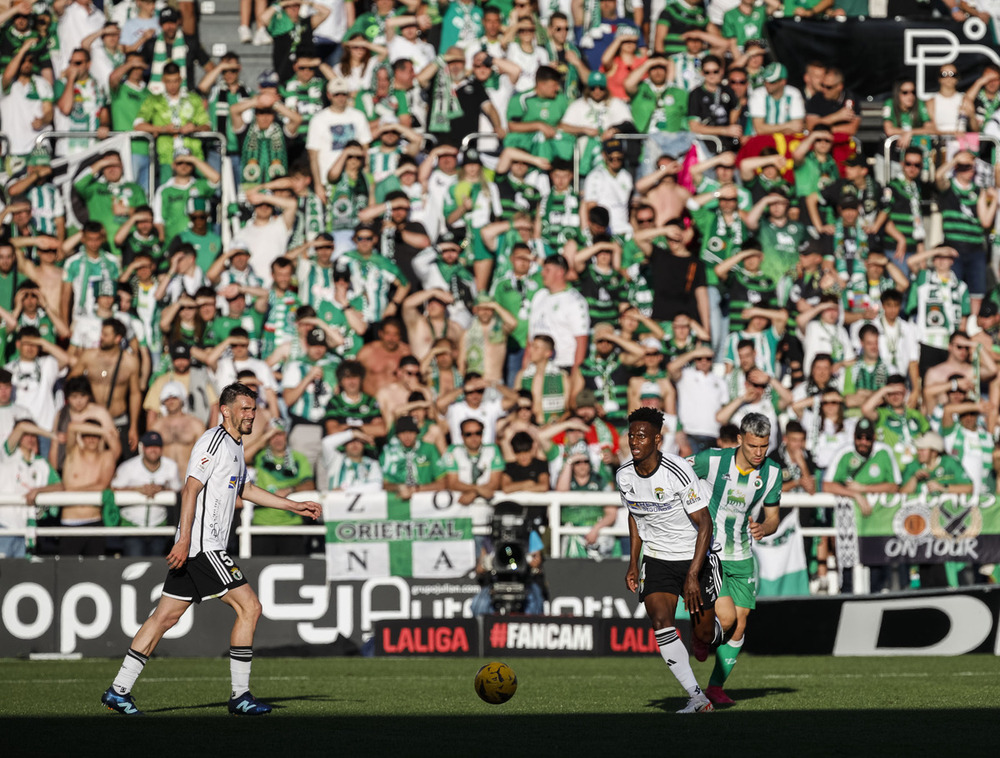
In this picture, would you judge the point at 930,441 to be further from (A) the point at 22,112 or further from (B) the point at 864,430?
(A) the point at 22,112

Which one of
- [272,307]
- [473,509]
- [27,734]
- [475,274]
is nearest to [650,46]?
[475,274]

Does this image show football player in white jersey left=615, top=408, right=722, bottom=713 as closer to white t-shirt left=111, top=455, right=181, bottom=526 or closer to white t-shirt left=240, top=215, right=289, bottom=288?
white t-shirt left=111, top=455, right=181, bottom=526

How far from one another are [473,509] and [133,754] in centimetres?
827

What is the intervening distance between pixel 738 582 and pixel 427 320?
25.6 ft

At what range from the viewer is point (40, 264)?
61.8ft

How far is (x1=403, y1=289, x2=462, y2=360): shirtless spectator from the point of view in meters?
18.4

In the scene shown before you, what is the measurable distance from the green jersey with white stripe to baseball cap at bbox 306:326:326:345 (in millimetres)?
7328

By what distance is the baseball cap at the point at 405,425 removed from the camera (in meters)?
16.8

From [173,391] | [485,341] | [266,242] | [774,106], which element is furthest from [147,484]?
[774,106]

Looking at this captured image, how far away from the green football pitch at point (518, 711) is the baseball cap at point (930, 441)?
9.68 feet

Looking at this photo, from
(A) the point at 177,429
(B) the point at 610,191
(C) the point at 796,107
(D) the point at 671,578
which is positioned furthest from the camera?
(C) the point at 796,107

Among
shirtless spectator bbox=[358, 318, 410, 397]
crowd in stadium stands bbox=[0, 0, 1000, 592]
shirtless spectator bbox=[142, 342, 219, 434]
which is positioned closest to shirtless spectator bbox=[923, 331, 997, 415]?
crowd in stadium stands bbox=[0, 0, 1000, 592]

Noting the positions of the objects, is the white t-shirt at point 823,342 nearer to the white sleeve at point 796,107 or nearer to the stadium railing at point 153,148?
the white sleeve at point 796,107

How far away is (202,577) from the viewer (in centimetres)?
1029
